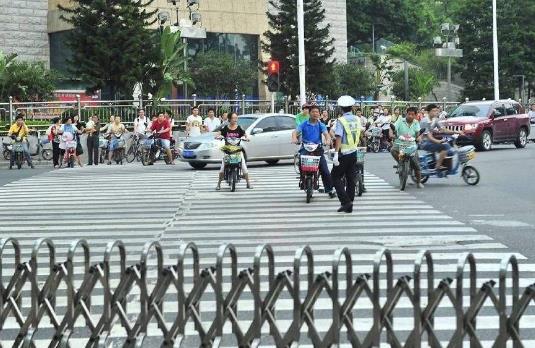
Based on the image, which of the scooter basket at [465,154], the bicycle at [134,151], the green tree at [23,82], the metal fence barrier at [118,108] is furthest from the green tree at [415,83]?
the scooter basket at [465,154]

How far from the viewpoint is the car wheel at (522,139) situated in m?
42.0

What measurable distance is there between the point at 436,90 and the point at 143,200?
74.8m

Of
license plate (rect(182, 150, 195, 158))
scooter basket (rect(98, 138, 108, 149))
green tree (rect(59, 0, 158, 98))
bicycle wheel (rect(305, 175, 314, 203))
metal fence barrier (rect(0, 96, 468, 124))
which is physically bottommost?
bicycle wheel (rect(305, 175, 314, 203))

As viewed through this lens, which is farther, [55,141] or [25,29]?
[25,29]

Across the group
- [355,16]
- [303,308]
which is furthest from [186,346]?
[355,16]

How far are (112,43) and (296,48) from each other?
1407 cm

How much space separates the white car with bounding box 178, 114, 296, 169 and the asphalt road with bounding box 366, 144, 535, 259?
243cm

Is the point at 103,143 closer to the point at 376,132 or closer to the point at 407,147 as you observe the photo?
the point at 376,132

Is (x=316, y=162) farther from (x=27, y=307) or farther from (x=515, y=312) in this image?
(x=515, y=312)

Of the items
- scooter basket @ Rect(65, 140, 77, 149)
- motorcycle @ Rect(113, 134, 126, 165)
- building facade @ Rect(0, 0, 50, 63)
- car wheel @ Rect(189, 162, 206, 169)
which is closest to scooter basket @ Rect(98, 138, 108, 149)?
motorcycle @ Rect(113, 134, 126, 165)

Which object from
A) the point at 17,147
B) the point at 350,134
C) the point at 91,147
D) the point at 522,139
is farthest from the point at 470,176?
the point at 522,139

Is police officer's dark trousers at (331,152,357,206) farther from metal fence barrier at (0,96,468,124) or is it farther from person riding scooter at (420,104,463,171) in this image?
metal fence barrier at (0,96,468,124)

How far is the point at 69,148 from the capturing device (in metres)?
35.4

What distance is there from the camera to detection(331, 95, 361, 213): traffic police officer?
18.8 m
